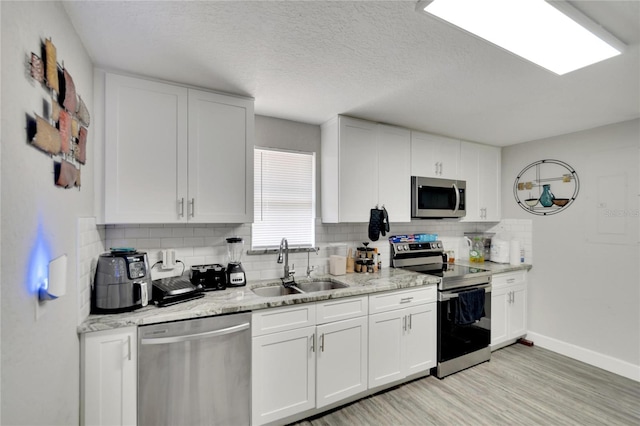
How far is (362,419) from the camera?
2.19 m

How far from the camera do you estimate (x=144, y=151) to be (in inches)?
75.7

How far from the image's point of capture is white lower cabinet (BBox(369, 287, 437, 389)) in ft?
7.91

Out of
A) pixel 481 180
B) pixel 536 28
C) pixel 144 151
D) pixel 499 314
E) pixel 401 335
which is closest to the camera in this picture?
pixel 536 28

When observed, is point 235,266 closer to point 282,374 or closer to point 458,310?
point 282,374

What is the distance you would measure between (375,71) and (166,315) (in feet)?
6.42

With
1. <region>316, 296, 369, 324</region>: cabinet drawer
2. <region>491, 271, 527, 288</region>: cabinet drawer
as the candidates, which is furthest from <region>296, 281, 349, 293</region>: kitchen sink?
<region>491, 271, 527, 288</region>: cabinet drawer

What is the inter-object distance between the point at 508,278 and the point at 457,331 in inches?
41.5

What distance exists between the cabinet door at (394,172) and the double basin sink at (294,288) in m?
0.93

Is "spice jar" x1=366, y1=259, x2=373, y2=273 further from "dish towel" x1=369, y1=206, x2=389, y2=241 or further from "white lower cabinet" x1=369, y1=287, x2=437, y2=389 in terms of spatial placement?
"white lower cabinet" x1=369, y1=287, x2=437, y2=389

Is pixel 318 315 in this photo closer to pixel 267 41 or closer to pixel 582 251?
pixel 267 41

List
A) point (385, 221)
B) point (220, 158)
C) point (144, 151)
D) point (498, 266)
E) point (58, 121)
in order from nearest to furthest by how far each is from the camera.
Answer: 1. point (58, 121)
2. point (144, 151)
3. point (220, 158)
4. point (385, 221)
5. point (498, 266)

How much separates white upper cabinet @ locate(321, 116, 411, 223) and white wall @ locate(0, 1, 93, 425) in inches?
74.6

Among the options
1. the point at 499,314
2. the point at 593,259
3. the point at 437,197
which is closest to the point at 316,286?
the point at 437,197

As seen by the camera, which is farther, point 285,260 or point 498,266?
point 498,266
